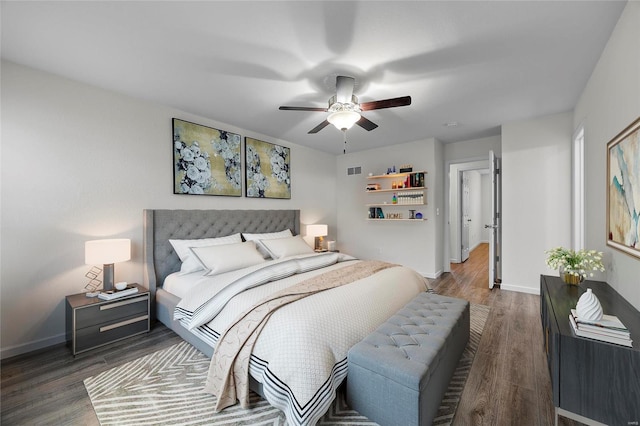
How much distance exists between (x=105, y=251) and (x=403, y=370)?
2.70m

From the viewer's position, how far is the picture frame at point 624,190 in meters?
1.62

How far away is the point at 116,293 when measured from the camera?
2588 millimetres

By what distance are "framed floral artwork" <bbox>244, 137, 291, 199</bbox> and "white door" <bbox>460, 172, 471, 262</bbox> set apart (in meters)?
4.44

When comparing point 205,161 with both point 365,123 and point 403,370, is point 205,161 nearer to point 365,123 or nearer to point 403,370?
point 365,123

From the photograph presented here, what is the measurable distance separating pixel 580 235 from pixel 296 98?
3.95 meters

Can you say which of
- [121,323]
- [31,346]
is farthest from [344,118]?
[31,346]

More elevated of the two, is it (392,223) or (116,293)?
(392,223)

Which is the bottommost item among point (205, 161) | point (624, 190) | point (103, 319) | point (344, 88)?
point (103, 319)

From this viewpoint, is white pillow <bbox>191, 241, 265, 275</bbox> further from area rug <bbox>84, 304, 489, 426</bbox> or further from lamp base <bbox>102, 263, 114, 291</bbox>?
area rug <bbox>84, 304, 489, 426</bbox>

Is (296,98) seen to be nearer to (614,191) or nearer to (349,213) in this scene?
(614,191)

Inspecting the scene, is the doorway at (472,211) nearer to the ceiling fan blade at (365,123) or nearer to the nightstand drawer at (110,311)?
the ceiling fan blade at (365,123)

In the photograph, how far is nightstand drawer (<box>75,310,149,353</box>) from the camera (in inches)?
92.8

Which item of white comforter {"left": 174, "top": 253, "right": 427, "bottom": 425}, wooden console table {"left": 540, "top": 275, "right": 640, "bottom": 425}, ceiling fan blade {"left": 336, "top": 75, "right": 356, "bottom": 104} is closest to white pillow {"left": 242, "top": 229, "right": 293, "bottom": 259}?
white comforter {"left": 174, "top": 253, "right": 427, "bottom": 425}

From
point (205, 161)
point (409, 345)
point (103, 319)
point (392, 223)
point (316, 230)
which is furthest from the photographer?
point (392, 223)
